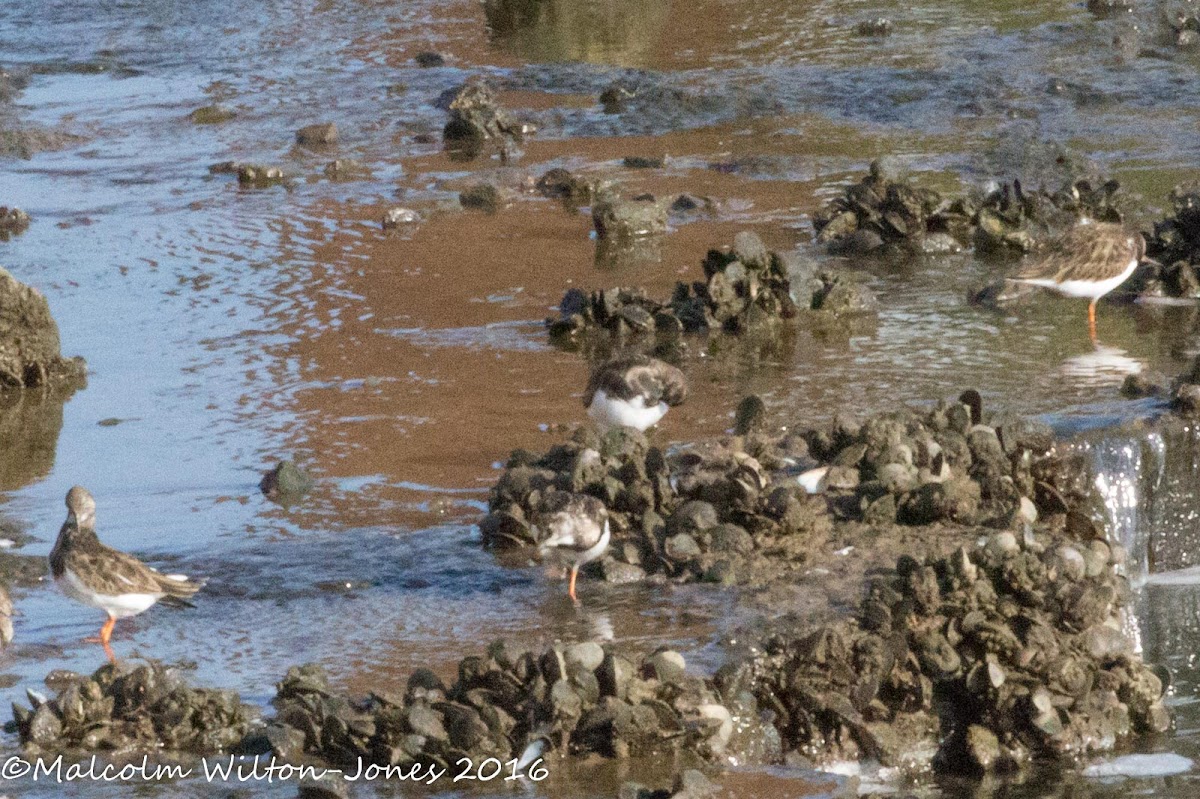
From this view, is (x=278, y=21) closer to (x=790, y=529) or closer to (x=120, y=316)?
(x=120, y=316)

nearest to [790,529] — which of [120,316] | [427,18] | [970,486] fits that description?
[970,486]

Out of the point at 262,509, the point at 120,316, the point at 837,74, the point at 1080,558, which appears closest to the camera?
the point at 1080,558

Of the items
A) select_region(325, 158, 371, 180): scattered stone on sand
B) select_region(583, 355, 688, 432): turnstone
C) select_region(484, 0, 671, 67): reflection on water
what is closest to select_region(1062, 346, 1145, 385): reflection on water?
select_region(583, 355, 688, 432): turnstone

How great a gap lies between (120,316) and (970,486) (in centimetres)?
701

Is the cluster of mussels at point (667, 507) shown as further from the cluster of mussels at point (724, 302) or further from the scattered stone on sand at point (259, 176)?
the scattered stone on sand at point (259, 176)

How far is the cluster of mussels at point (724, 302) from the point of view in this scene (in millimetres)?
12195

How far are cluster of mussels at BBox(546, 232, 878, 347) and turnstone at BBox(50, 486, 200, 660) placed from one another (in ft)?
16.1

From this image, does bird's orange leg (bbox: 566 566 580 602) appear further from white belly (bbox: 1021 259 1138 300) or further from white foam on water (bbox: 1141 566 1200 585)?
white belly (bbox: 1021 259 1138 300)

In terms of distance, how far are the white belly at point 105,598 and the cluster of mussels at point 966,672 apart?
247 cm

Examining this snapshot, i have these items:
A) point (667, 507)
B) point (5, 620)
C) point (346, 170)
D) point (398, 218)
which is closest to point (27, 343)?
point (398, 218)

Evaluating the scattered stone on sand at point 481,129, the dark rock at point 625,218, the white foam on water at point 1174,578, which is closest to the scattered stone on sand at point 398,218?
the dark rock at point 625,218

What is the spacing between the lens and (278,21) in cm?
2478

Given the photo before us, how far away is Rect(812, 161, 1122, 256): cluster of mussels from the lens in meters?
13.7

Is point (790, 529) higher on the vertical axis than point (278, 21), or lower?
lower
